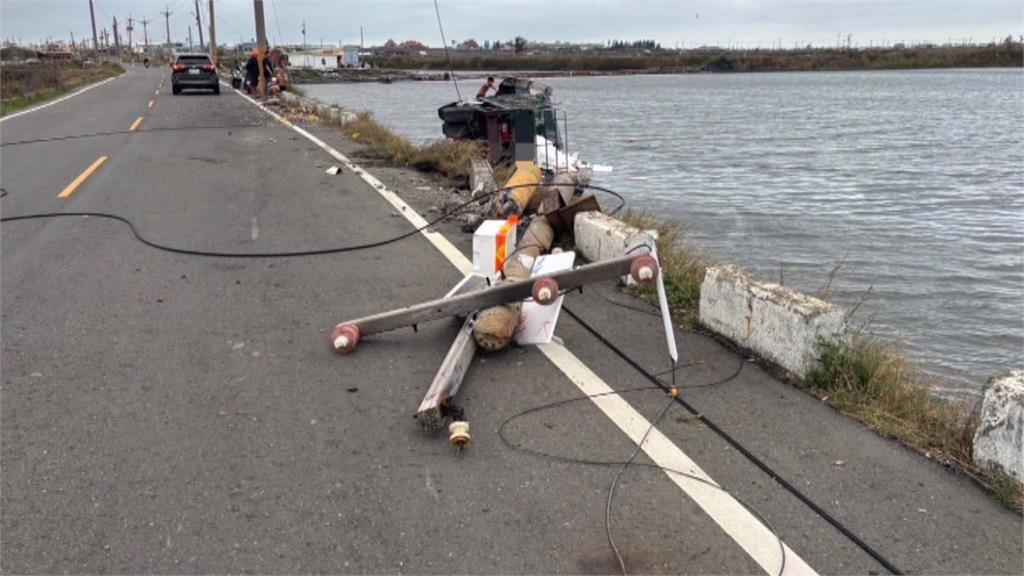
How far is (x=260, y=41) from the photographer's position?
3128cm

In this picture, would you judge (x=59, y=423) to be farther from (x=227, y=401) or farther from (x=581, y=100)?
(x=581, y=100)

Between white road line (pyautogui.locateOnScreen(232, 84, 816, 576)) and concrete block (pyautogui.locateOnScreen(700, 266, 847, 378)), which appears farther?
concrete block (pyautogui.locateOnScreen(700, 266, 847, 378))

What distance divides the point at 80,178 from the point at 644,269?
10.2 metres

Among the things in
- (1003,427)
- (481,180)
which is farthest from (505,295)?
(481,180)

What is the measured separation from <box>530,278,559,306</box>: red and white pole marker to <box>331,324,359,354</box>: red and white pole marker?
47.4 inches

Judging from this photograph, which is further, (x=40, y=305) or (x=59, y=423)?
(x=40, y=305)

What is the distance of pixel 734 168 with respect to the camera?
24.9m

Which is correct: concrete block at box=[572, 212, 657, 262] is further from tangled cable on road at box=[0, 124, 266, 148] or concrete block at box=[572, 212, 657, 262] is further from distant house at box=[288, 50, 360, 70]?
distant house at box=[288, 50, 360, 70]

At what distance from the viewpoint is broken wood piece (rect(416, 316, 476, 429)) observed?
175 inches

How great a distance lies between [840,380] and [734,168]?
20.7 m

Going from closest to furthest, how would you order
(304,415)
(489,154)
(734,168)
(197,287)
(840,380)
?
(304,415), (840,380), (197,287), (489,154), (734,168)

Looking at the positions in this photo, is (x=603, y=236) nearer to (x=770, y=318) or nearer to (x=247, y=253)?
(x=770, y=318)

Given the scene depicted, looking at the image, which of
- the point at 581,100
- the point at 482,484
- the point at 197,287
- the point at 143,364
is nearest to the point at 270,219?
the point at 197,287

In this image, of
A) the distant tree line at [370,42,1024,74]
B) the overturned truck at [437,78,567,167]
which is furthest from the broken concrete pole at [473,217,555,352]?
the distant tree line at [370,42,1024,74]
